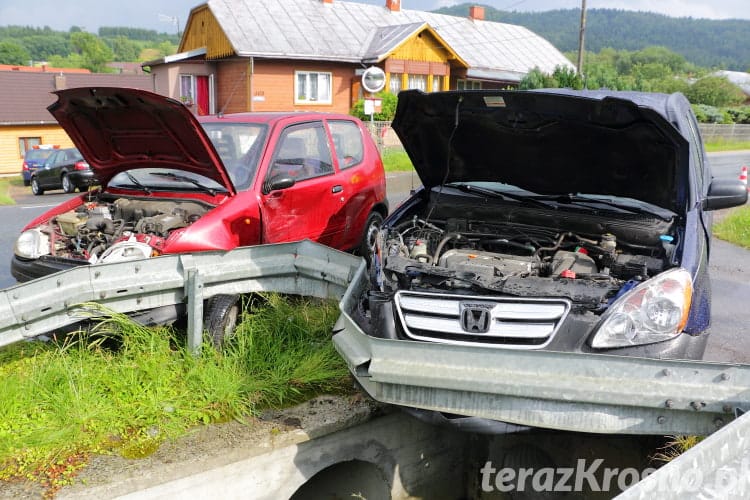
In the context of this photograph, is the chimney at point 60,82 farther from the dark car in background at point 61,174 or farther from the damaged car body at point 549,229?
the damaged car body at point 549,229

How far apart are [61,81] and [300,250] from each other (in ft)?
119

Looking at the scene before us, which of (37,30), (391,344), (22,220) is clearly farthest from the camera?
(37,30)

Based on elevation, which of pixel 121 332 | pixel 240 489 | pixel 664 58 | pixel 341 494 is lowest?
pixel 341 494

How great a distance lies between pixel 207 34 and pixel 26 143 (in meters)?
12.6

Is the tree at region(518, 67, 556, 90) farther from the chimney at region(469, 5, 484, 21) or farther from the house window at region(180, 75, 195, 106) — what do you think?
the house window at region(180, 75, 195, 106)

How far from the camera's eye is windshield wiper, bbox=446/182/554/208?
4840 millimetres

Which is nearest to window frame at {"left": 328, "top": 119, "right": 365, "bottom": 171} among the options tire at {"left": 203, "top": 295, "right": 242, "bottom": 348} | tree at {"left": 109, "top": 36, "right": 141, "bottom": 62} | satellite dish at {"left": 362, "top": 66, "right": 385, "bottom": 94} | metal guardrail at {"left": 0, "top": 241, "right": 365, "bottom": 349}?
metal guardrail at {"left": 0, "top": 241, "right": 365, "bottom": 349}

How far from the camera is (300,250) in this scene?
491 cm

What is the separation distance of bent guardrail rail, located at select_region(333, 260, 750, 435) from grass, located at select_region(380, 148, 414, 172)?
17.4 m

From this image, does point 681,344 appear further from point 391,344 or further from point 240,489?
point 240,489

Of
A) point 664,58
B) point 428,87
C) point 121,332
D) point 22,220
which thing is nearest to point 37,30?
point 664,58

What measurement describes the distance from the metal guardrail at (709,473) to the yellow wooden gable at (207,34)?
95.6 feet

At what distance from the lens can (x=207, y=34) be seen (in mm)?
31188

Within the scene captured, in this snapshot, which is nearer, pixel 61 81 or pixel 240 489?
pixel 240 489
